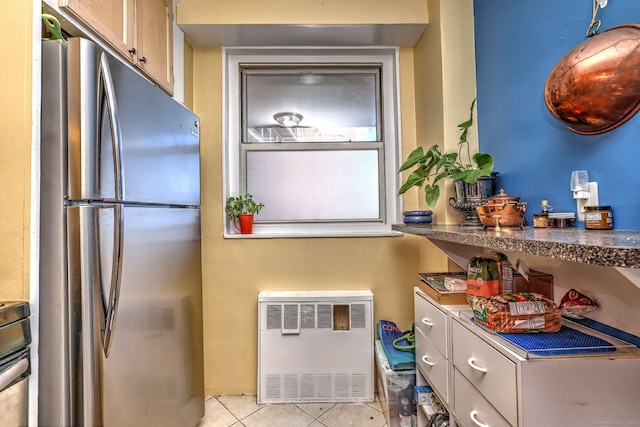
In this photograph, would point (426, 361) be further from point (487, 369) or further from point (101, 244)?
point (101, 244)

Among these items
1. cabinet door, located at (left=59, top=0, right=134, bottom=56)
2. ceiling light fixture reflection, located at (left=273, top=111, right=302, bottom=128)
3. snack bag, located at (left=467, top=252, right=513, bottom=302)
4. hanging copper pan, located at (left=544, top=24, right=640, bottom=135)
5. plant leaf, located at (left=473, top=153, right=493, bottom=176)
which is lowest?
snack bag, located at (left=467, top=252, right=513, bottom=302)

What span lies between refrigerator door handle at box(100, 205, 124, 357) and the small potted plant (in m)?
0.97

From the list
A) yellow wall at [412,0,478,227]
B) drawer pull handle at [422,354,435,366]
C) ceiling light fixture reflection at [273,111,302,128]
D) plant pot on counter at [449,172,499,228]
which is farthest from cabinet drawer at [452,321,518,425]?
ceiling light fixture reflection at [273,111,302,128]

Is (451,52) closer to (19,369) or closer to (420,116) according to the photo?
(420,116)

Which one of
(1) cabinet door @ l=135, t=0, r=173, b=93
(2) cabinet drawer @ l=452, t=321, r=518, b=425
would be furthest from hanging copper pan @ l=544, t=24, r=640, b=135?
(1) cabinet door @ l=135, t=0, r=173, b=93

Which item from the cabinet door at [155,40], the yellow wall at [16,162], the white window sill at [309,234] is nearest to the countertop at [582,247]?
the white window sill at [309,234]

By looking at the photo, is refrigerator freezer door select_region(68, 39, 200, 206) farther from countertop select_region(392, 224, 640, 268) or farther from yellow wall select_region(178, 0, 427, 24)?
countertop select_region(392, 224, 640, 268)

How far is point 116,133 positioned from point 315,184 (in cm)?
133

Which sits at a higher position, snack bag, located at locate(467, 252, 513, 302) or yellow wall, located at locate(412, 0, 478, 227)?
yellow wall, located at locate(412, 0, 478, 227)

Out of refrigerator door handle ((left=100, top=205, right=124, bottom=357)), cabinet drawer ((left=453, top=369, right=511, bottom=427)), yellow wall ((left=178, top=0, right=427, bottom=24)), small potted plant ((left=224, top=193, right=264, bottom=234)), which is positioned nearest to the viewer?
cabinet drawer ((left=453, top=369, right=511, bottom=427))

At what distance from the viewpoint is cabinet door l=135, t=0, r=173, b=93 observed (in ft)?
4.91

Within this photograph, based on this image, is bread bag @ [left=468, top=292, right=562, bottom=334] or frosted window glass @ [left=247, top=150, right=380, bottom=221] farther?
frosted window glass @ [left=247, top=150, right=380, bottom=221]

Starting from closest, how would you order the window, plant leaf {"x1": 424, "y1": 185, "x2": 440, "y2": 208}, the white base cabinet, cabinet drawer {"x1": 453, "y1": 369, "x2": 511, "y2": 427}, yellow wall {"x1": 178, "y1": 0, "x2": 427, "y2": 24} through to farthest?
1. the white base cabinet
2. cabinet drawer {"x1": 453, "y1": 369, "x2": 511, "y2": 427}
3. plant leaf {"x1": 424, "y1": 185, "x2": 440, "y2": 208}
4. yellow wall {"x1": 178, "y1": 0, "x2": 427, "y2": 24}
5. the window

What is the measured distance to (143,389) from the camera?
1.16m
